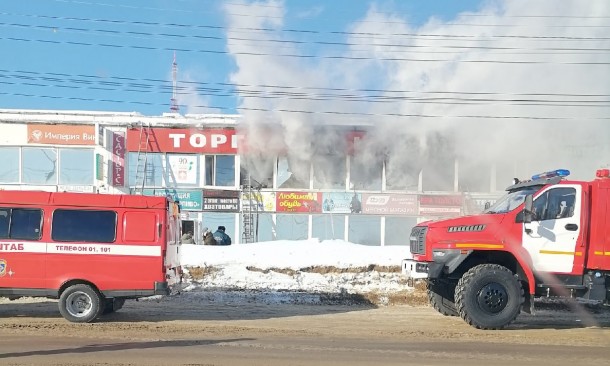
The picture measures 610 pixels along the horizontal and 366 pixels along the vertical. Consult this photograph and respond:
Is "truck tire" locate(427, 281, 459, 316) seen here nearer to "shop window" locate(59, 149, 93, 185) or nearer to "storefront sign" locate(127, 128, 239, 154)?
"storefront sign" locate(127, 128, 239, 154)

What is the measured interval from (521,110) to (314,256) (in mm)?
10337

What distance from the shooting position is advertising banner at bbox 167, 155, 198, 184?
24.6m

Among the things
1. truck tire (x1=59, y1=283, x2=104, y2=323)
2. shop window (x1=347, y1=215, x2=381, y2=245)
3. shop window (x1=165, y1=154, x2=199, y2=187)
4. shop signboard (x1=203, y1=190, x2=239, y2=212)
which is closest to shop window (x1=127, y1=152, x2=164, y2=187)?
shop window (x1=165, y1=154, x2=199, y2=187)

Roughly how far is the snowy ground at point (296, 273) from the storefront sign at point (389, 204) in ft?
25.3

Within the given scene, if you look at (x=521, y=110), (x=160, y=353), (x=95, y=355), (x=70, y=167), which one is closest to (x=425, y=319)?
(x=160, y=353)

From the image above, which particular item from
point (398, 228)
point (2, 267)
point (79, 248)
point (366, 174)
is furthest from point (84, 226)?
point (398, 228)

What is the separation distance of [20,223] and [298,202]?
51.3ft

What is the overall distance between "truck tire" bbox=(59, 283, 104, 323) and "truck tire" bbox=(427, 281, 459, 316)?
18.4 feet

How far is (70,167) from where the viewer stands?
80.2 ft

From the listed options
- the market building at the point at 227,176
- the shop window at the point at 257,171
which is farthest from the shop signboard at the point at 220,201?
the shop window at the point at 257,171

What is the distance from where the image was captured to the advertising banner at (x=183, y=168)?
24641 millimetres

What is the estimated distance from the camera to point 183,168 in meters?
24.7

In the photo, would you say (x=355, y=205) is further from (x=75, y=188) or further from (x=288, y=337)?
(x=288, y=337)

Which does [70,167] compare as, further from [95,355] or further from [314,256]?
[95,355]
